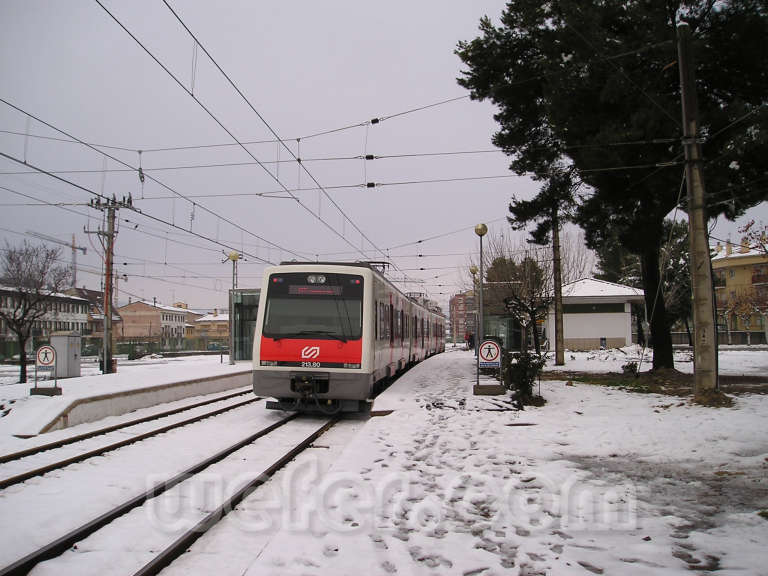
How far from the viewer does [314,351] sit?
10758 millimetres

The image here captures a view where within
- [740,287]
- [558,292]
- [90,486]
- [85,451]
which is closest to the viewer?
[90,486]

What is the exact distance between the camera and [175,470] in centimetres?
700

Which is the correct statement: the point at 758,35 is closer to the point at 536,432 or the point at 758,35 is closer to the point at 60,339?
the point at 536,432

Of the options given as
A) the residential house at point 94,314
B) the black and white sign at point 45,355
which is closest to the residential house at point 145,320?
the residential house at point 94,314

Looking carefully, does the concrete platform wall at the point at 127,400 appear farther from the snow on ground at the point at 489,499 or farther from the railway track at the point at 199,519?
the railway track at the point at 199,519

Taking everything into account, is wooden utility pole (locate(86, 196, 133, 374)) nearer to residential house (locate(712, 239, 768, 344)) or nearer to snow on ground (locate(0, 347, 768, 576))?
snow on ground (locate(0, 347, 768, 576))

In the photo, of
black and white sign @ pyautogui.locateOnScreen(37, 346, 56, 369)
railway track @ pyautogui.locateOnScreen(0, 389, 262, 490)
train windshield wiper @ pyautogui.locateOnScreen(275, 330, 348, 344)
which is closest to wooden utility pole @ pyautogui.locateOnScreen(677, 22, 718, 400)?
train windshield wiper @ pyautogui.locateOnScreen(275, 330, 348, 344)

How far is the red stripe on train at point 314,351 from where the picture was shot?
1074 cm

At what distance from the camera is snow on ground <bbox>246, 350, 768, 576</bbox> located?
4.04 meters

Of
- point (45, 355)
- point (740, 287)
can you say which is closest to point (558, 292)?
point (45, 355)

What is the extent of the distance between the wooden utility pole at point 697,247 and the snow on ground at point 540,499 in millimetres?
953

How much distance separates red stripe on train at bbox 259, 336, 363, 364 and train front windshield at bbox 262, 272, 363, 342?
11 centimetres

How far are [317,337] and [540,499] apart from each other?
6.11 metres

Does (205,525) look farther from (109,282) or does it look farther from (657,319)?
(109,282)
